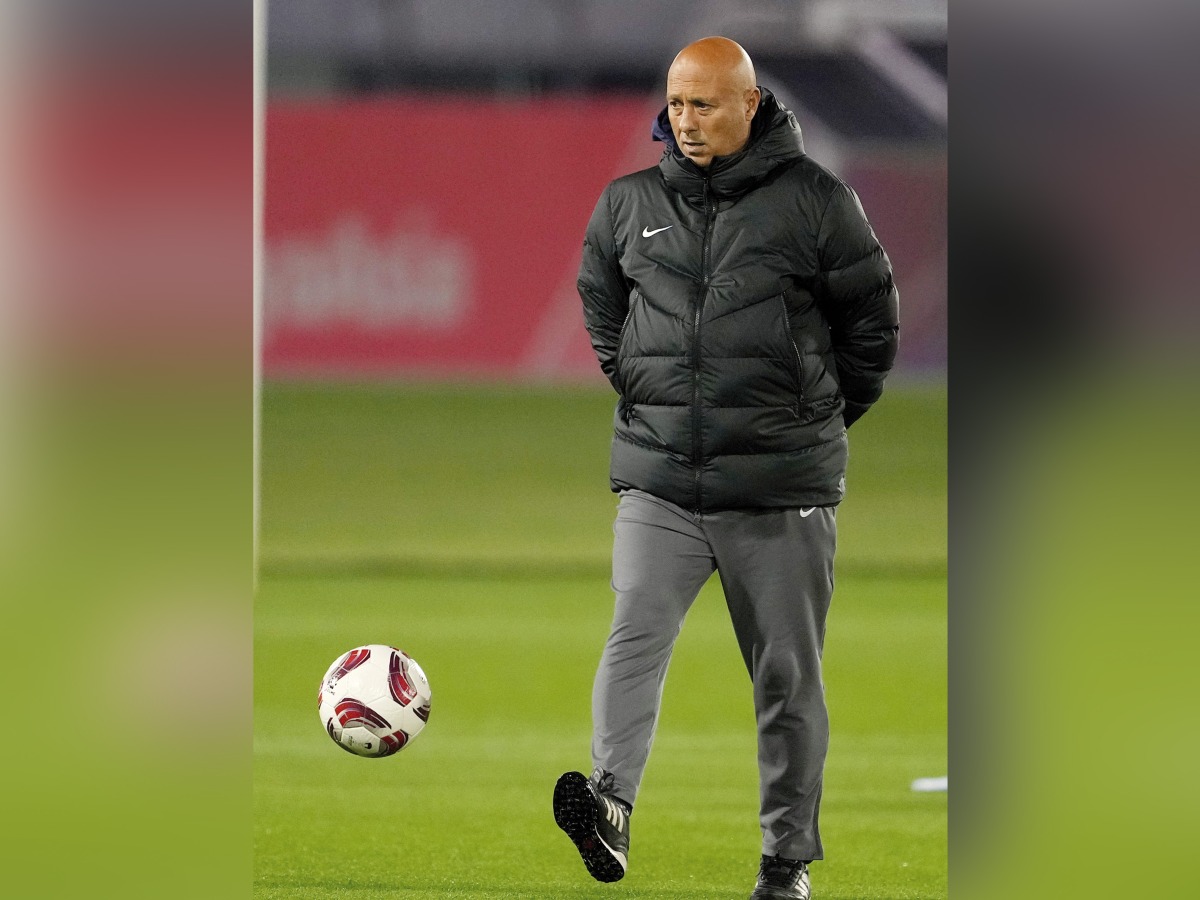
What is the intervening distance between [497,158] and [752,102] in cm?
861

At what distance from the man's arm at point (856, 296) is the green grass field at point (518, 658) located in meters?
1.04

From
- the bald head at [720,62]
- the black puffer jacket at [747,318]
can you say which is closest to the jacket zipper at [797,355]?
the black puffer jacket at [747,318]

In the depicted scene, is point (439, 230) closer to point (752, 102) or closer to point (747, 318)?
point (752, 102)

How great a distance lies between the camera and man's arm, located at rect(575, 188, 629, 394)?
3.28 meters

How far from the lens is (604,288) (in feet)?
10.9

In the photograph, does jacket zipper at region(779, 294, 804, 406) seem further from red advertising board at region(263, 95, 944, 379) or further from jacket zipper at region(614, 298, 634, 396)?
red advertising board at region(263, 95, 944, 379)

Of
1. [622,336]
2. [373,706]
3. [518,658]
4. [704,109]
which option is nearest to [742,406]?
[622,336]

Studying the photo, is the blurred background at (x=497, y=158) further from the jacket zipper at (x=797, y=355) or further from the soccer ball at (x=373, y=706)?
the jacket zipper at (x=797, y=355)

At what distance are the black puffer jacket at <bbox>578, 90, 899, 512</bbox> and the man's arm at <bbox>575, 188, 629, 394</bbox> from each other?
0.32 ft

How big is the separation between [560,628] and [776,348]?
483 cm
